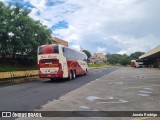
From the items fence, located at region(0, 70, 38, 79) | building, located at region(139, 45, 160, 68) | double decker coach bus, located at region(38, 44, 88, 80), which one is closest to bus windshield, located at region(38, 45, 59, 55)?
double decker coach bus, located at region(38, 44, 88, 80)

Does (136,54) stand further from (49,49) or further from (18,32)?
(49,49)

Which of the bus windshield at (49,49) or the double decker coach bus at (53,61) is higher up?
the bus windshield at (49,49)

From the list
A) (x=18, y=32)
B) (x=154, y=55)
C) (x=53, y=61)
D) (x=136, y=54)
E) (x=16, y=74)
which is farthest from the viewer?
(x=136, y=54)

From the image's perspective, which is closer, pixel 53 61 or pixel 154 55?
pixel 53 61

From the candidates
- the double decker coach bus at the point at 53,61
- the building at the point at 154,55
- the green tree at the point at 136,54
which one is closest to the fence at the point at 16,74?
the double decker coach bus at the point at 53,61

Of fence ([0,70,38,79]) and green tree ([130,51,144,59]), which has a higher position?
green tree ([130,51,144,59])

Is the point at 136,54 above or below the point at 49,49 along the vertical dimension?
above

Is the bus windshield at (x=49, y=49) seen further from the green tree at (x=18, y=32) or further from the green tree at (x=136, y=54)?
the green tree at (x=136, y=54)

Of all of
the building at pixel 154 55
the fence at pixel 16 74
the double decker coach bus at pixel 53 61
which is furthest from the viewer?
the building at pixel 154 55

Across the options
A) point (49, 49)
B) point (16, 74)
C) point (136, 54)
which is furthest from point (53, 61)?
point (136, 54)

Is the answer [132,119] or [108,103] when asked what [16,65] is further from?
[132,119]

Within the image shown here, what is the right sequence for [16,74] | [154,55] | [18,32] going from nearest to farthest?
[16,74]
[18,32]
[154,55]

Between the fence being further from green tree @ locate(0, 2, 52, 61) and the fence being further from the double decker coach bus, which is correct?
green tree @ locate(0, 2, 52, 61)

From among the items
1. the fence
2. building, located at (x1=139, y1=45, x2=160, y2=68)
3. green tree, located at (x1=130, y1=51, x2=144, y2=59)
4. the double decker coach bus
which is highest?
green tree, located at (x1=130, y1=51, x2=144, y2=59)
